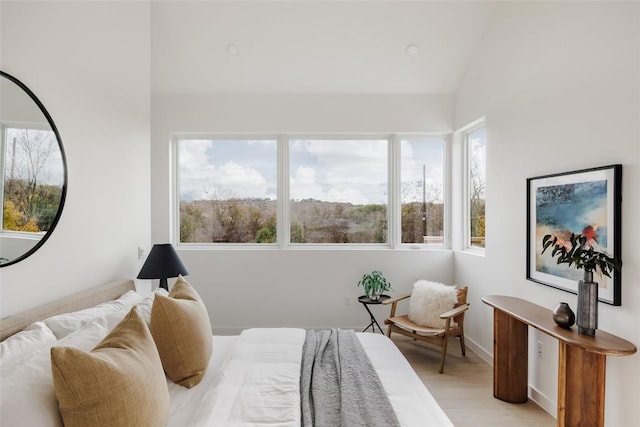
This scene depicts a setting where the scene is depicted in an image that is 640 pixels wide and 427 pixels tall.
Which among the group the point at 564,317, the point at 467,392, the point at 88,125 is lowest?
the point at 467,392

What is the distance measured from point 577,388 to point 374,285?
1.95 m

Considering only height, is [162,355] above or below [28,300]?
below

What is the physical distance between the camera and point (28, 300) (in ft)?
5.80


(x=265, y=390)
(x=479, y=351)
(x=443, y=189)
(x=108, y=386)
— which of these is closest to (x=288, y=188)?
(x=443, y=189)

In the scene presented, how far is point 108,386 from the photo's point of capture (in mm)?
1135

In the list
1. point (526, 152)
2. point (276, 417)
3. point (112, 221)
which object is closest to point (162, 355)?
point (276, 417)

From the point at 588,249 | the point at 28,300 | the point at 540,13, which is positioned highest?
the point at 540,13

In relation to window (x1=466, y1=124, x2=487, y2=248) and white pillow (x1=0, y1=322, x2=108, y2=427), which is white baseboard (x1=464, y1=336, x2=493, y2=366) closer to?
window (x1=466, y1=124, x2=487, y2=248)

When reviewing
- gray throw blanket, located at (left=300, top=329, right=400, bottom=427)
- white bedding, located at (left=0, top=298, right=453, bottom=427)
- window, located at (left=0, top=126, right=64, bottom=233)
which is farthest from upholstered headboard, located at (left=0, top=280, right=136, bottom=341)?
gray throw blanket, located at (left=300, top=329, right=400, bottom=427)

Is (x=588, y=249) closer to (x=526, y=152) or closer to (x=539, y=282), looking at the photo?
(x=539, y=282)

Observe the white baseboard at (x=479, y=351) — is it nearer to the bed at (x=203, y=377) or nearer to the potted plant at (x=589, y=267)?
the potted plant at (x=589, y=267)

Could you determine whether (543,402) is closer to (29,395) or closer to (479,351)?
(479,351)

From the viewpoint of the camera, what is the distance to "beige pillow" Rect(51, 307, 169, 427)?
1.10 metres

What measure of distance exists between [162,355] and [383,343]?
1291 millimetres
